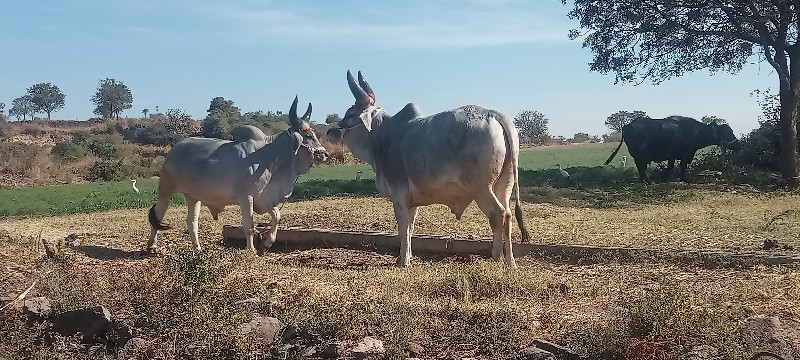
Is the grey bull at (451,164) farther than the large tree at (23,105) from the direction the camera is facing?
No

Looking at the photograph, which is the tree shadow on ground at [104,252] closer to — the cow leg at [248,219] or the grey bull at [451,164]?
the cow leg at [248,219]

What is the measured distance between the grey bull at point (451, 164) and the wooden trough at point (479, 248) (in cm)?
47

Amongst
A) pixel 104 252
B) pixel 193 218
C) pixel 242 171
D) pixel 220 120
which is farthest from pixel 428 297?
pixel 220 120

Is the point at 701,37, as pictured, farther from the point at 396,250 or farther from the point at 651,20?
the point at 396,250

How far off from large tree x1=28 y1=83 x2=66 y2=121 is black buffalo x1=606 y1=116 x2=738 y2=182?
84.4m

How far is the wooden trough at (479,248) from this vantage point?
789 centimetres

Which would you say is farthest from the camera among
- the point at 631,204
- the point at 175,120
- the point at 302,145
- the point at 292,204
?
the point at 175,120

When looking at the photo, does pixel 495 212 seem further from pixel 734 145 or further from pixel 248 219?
pixel 734 145

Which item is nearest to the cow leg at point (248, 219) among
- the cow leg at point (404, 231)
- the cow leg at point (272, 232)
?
the cow leg at point (272, 232)

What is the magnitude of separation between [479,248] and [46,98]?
92992mm

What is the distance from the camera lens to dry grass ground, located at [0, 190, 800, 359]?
4949 mm

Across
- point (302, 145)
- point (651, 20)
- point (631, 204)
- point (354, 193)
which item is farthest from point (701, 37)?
point (302, 145)

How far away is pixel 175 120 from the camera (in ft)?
193

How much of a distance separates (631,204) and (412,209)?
22.0 ft
